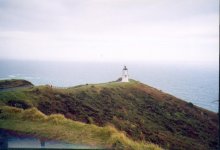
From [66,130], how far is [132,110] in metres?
27.0

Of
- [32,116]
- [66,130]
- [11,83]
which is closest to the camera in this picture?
[66,130]

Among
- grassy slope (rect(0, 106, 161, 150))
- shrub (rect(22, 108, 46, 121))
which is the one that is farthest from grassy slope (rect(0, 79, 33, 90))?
grassy slope (rect(0, 106, 161, 150))

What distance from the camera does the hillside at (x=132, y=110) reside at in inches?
1110

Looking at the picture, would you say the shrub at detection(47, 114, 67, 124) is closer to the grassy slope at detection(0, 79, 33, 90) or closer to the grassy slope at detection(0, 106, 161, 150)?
the grassy slope at detection(0, 106, 161, 150)

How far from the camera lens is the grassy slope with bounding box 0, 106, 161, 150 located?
10.2 metres

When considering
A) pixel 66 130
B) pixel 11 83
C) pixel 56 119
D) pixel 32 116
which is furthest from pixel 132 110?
pixel 66 130

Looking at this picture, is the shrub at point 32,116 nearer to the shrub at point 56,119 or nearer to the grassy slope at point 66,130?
the grassy slope at point 66,130

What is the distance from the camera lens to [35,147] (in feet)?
31.6

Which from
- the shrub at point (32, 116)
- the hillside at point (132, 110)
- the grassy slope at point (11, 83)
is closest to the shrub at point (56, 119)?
the shrub at point (32, 116)

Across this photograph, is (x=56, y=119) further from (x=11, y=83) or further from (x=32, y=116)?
(x=11, y=83)

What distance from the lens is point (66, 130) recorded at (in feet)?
37.0

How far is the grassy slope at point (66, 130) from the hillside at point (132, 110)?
11662mm

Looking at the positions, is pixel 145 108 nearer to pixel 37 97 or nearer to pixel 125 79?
pixel 125 79

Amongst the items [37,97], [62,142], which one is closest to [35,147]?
[62,142]
